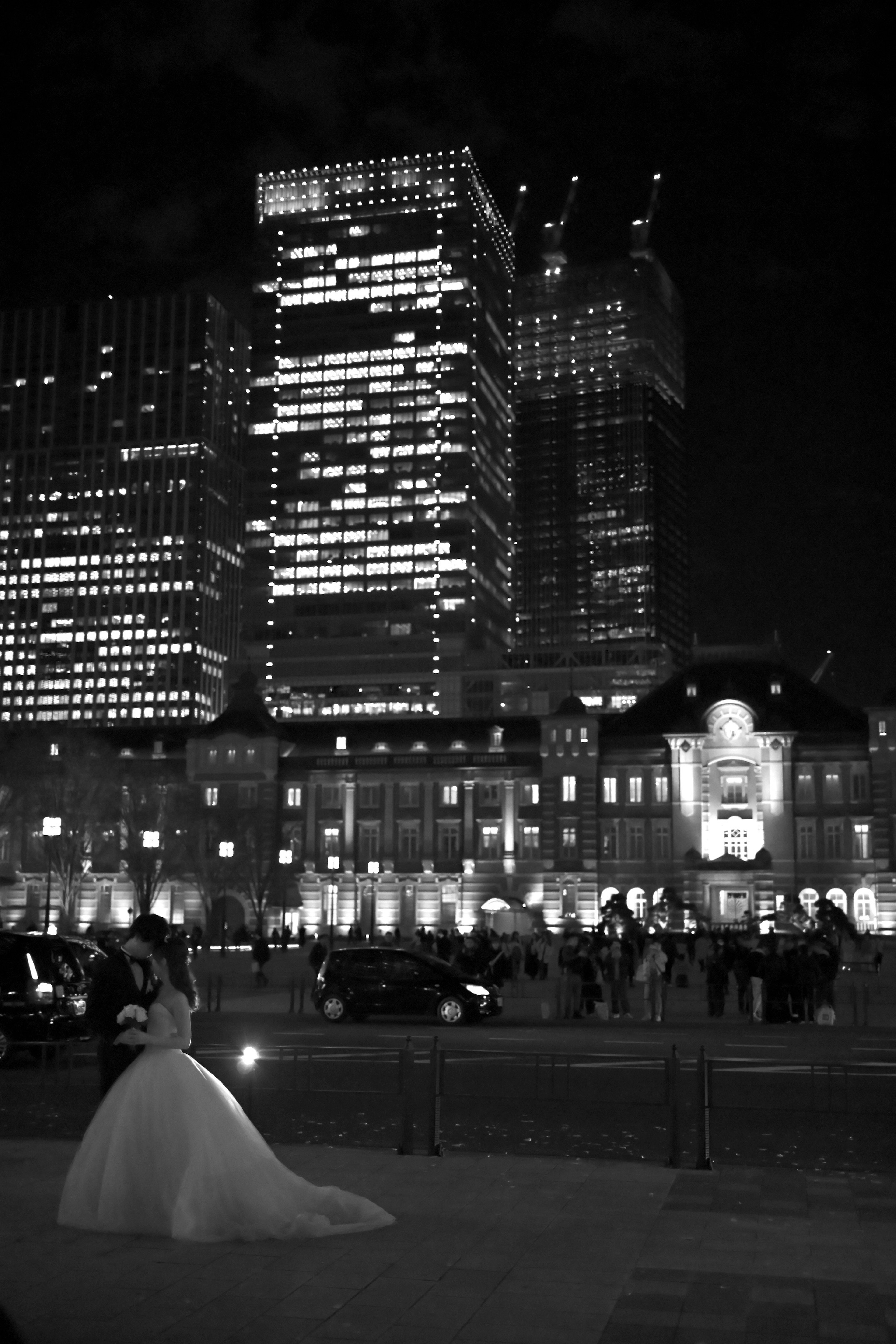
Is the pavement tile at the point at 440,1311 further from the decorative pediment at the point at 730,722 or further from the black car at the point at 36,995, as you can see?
the decorative pediment at the point at 730,722

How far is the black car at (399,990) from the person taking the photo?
101ft

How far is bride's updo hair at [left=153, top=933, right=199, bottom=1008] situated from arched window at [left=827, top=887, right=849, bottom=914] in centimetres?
8039

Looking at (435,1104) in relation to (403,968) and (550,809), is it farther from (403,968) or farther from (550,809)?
(550,809)

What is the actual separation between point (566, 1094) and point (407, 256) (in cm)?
18850

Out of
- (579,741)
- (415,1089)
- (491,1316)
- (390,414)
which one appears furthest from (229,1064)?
(390,414)

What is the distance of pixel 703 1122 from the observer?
12453mm

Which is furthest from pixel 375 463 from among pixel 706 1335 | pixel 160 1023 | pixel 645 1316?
pixel 706 1335

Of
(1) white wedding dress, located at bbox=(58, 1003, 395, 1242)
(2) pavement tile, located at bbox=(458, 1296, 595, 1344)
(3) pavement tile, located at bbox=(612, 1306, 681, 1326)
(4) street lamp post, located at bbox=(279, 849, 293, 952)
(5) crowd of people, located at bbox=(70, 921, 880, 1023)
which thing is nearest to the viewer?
(2) pavement tile, located at bbox=(458, 1296, 595, 1344)

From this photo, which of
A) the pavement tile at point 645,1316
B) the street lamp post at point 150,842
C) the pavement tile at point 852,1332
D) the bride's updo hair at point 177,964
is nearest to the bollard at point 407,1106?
the bride's updo hair at point 177,964

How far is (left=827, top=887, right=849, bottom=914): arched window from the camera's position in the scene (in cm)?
8631

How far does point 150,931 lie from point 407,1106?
3.80 metres

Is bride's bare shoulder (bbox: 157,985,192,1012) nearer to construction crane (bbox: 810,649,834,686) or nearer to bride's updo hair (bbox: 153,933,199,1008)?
bride's updo hair (bbox: 153,933,199,1008)

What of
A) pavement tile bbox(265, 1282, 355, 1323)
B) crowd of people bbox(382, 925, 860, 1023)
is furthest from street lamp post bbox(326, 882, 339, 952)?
pavement tile bbox(265, 1282, 355, 1323)

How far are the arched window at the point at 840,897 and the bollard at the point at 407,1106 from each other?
3024 inches
